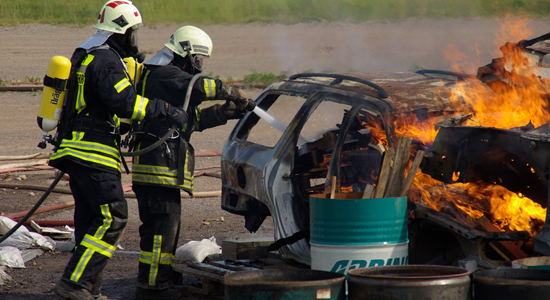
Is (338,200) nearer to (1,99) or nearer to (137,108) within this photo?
(137,108)

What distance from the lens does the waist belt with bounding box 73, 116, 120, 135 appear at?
14.5 ft

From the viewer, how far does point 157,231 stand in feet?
16.2

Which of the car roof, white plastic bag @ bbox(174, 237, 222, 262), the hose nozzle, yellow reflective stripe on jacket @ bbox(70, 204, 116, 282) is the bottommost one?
white plastic bag @ bbox(174, 237, 222, 262)

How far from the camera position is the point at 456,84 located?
4.76m

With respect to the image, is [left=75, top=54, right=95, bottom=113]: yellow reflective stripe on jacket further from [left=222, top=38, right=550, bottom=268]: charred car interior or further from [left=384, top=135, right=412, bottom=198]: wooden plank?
[left=384, top=135, right=412, bottom=198]: wooden plank

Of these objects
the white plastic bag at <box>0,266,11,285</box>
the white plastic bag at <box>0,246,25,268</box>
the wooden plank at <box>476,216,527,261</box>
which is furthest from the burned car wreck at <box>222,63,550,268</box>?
the white plastic bag at <box>0,246,25,268</box>

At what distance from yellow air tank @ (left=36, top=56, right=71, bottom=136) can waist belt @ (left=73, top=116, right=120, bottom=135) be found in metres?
0.15

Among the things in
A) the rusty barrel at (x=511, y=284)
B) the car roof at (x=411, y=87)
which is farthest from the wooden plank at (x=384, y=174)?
the rusty barrel at (x=511, y=284)

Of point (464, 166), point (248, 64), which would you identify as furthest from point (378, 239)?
point (248, 64)

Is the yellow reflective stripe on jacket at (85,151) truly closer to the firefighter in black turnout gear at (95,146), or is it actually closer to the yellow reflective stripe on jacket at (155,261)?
the firefighter in black turnout gear at (95,146)

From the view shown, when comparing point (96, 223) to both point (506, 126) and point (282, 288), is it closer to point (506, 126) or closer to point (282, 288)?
point (282, 288)

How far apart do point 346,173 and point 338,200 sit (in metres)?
1.19

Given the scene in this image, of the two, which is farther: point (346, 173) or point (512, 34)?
point (512, 34)

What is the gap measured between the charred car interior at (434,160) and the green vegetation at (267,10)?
6183 mm
